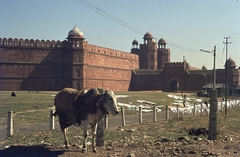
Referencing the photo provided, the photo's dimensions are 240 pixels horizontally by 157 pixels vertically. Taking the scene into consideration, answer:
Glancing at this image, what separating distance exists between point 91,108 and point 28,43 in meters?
52.2

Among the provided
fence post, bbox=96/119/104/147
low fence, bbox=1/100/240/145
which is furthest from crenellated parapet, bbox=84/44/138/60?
fence post, bbox=96/119/104/147

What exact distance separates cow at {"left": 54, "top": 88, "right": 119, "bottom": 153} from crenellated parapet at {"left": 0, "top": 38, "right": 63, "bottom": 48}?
5137 cm

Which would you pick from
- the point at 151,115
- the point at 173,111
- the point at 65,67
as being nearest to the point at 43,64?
the point at 65,67

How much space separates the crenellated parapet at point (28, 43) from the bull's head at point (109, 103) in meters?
52.1

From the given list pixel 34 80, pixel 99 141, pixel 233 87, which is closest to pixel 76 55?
pixel 34 80

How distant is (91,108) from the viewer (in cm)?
757

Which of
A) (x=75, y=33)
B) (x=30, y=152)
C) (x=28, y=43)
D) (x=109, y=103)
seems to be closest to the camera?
(x=109, y=103)

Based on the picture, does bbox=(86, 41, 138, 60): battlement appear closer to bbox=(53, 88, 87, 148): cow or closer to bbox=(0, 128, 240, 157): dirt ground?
bbox=(0, 128, 240, 157): dirt ground

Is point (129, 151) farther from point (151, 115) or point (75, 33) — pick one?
point (75, 33)

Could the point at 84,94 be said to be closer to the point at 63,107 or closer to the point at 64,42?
the point at 63,107

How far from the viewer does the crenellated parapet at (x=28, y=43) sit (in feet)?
186

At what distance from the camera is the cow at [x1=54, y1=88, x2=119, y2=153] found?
7344 mm

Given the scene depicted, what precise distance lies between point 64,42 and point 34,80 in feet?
25.9

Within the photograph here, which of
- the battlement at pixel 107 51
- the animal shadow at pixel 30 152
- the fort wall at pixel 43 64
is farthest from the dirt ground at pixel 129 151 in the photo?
the battlement at pixel 107 51
